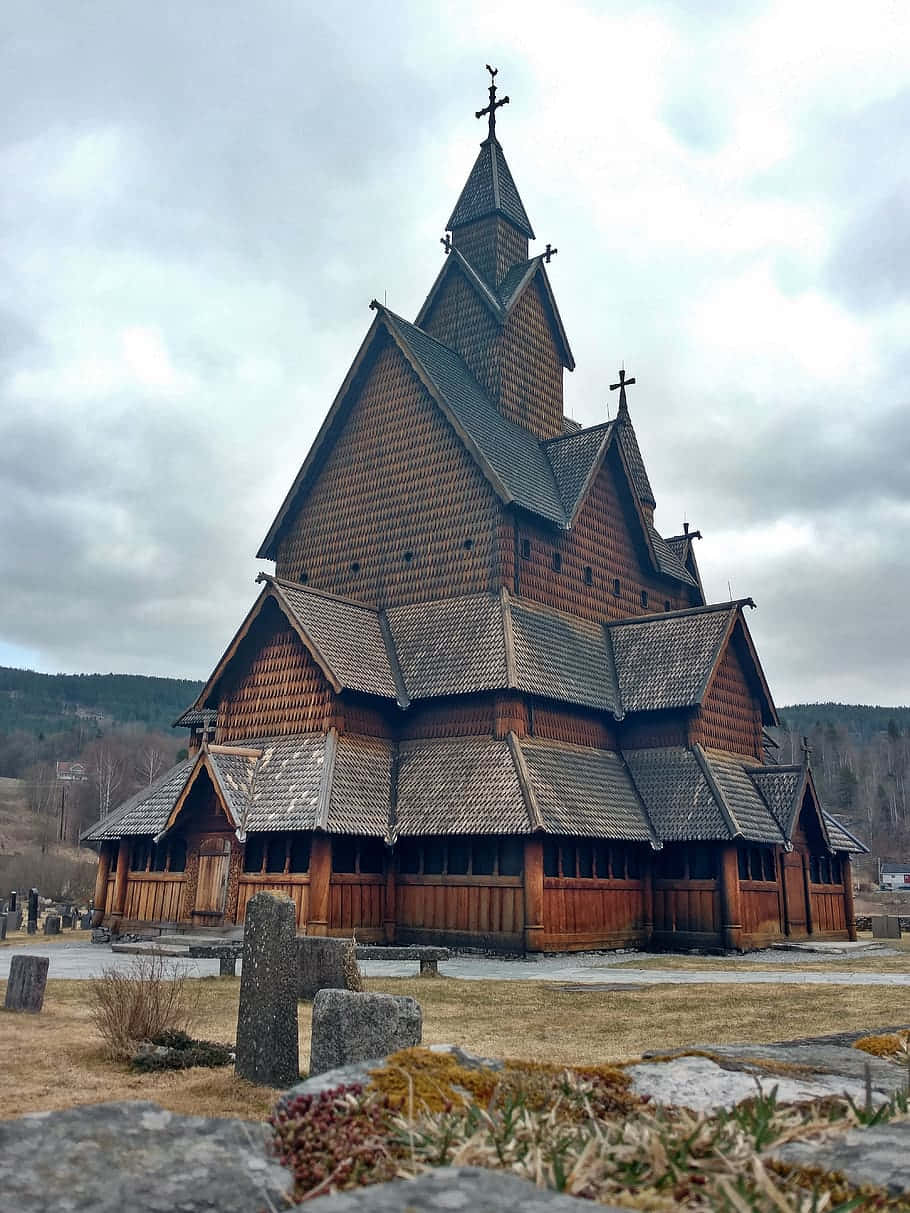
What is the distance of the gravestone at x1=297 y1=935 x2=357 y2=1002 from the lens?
477 inches

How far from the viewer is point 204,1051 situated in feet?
30.1

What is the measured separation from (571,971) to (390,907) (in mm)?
6785

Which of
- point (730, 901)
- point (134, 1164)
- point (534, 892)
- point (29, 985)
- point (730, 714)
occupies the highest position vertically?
point (730, 714)

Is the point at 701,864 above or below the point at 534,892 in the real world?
above

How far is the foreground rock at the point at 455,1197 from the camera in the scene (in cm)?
262

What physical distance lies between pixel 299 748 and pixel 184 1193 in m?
23.1

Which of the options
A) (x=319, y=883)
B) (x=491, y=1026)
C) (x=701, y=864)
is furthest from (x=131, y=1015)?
(x=701, y=864)

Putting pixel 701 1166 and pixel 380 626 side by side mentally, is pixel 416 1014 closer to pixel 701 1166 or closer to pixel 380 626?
pixel 701 1166

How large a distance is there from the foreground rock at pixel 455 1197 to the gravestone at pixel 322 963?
9.18m

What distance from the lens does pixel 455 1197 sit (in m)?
2.71

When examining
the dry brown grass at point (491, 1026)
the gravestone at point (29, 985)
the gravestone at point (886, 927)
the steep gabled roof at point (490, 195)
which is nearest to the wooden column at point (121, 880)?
the dry brown grass at point (491, 1026)

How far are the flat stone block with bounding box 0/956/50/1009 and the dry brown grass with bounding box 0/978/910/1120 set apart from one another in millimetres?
187

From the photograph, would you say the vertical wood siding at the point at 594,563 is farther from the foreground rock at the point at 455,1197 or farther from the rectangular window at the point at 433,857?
the foreground rock at the point at 455,1197

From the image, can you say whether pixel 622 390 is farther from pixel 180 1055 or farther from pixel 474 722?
pixel 180 1055
